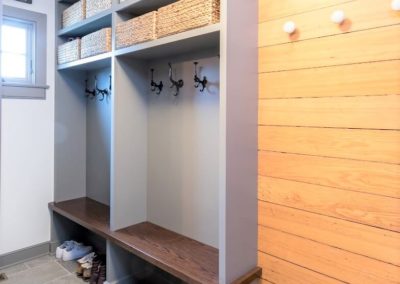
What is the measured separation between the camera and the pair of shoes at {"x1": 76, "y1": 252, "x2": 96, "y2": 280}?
2430 millimetres

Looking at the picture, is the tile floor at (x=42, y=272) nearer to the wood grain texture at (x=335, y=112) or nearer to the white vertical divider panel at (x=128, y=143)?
the white vertical divider panel at (x=128, y=143)

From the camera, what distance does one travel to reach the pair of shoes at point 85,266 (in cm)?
243

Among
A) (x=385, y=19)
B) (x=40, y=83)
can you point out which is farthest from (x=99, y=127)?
(x=385, y=19)

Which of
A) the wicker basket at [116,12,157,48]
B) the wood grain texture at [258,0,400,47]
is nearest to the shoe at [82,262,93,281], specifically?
the wicker basket at [116,12,157,48]

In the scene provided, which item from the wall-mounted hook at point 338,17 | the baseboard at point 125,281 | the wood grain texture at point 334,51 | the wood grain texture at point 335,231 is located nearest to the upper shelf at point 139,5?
the wood grain texture at point 334,51

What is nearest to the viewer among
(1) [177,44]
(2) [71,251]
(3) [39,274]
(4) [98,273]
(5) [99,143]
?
(1) [177,44]

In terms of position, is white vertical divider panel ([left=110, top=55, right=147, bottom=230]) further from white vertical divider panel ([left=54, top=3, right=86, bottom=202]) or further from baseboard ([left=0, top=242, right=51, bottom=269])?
baseboard ([left=0, top=242, right=51, bottom=269])

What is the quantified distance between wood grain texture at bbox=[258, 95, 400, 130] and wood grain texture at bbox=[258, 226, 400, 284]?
55 cm

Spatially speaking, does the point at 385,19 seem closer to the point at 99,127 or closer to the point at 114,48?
the point at 114,48

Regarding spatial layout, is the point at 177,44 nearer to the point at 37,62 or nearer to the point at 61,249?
the point at 37,62

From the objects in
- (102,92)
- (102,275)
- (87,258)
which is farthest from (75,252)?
(102,92)

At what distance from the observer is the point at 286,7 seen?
1512 mm

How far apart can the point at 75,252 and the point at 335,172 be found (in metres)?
2.33

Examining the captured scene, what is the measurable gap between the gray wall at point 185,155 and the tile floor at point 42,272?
840mm
